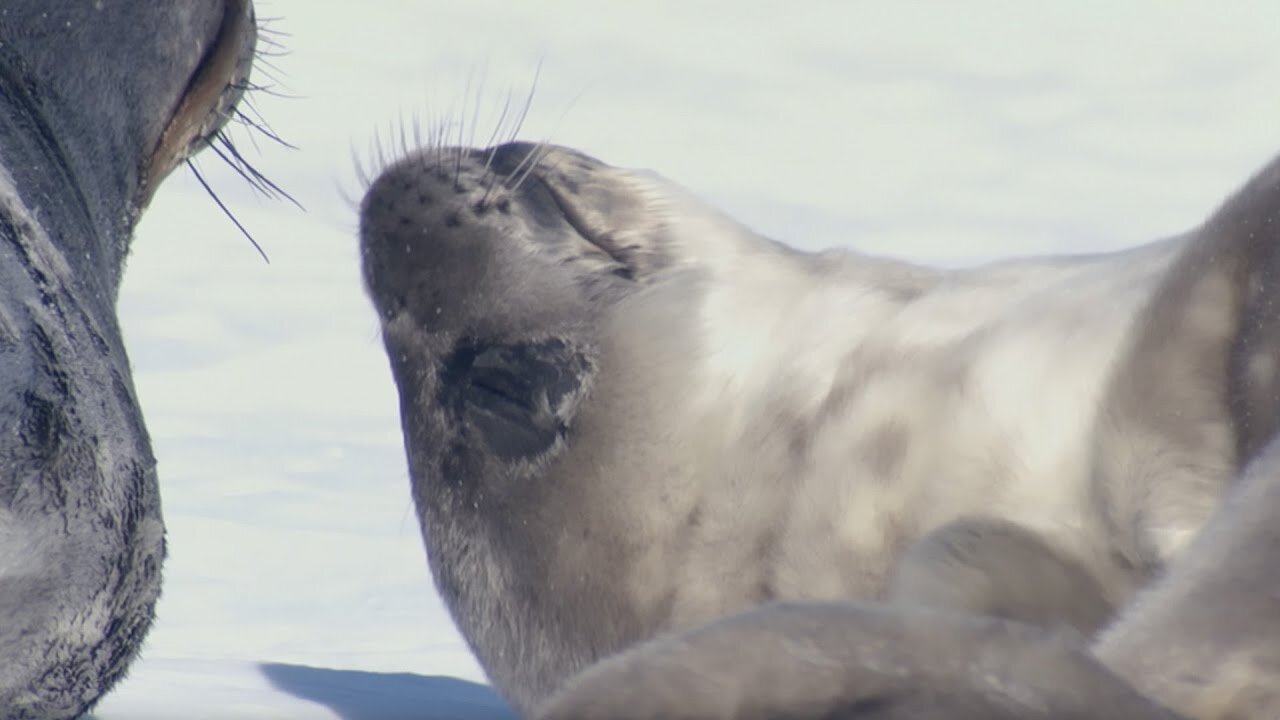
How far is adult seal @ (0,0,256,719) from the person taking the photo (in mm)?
1064

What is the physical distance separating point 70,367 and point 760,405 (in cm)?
62

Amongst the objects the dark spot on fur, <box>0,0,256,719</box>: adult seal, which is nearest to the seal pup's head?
the dark spot on fur

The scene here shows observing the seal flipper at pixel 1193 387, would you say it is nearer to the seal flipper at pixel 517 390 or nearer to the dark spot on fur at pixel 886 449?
the dark spot on fur at pixel 886 449

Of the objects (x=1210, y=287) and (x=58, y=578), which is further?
(x=1210, y=287)

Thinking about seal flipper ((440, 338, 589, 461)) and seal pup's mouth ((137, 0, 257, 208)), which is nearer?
seal flipper ((440, 338, 589, 461))

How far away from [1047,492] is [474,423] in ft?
1.84

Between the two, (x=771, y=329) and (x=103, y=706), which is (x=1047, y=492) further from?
(x=103, y=706)

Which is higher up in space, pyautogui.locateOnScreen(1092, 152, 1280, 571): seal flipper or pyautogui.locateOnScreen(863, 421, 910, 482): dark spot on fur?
pyautogui.locateOnScreen(1092, 152, 1280, 571): seal flipper

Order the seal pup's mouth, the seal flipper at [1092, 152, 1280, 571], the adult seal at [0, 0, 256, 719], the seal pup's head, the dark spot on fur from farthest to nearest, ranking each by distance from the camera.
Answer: the seal pup's mouth → the seal pup's head → the dark spot on fur → the seal flipper at [1092, 152, 1280, 571] → the adult seal at [0, 0, 256, 719]

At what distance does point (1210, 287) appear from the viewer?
4.03 ft

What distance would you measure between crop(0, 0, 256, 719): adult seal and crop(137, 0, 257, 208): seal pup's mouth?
97 mm

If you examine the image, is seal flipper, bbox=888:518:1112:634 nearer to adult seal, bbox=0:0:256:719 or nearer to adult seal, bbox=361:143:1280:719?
adult seal, bbox=361:143:1280:719

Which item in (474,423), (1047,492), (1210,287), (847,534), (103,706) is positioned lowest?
(103,706)

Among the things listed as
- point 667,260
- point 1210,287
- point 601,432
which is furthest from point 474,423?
point 1210,287
